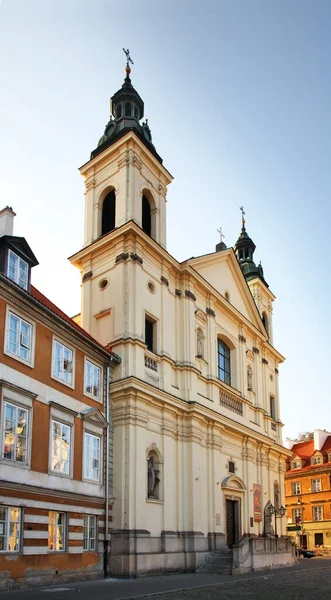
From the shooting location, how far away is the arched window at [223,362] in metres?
35.7

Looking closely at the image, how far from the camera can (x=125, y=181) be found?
30938mm

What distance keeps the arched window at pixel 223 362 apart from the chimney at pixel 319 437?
32.0 meters

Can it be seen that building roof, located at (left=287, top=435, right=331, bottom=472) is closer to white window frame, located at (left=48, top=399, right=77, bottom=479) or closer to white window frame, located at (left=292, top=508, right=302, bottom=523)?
white window frame, located at (left=292, top=508, right=302, bottom=523)

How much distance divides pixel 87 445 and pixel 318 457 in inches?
1759

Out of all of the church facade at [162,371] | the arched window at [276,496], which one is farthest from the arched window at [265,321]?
the arched window at [276,496]

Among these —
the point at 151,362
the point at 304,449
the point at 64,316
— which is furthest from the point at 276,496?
the point at 304,449

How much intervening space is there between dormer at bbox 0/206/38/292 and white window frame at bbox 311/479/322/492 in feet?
157

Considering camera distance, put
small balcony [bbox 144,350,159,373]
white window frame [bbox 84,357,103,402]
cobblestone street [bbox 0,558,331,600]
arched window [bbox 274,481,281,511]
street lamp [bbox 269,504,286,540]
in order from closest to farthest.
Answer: cobblestone street [bbox 0,558,331,600] < white window frame [bbox 84,357,103,402] < small balcony [bbox 144,350,159,373] < street lamp [bbox 269,504,286,540] < arched window [bbox 274,481,281,511]

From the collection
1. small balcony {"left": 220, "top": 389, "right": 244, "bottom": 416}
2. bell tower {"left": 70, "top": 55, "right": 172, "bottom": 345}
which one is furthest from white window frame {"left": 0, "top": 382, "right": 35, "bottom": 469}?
small balcony {"left": 220, "top": 389, "right": 244, "bottom": 416}

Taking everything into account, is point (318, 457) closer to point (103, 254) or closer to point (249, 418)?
point (249, 418)

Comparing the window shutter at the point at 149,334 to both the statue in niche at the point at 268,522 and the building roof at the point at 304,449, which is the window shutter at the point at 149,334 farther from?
the building roof at the point at 304,449

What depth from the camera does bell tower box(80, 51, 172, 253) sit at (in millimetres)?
30938

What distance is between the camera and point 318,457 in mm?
63531

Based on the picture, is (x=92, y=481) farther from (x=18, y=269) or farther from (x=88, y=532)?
(x=18, y=269)
